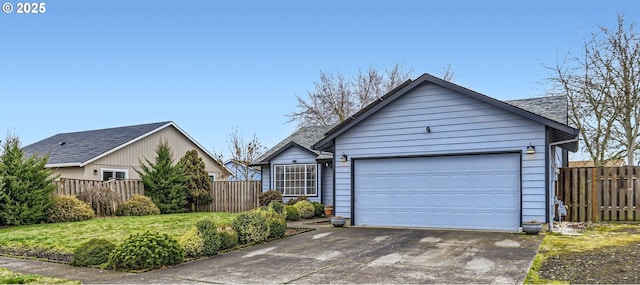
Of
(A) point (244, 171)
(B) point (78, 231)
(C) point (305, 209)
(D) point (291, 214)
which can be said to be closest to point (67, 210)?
(B) point (78, 231)

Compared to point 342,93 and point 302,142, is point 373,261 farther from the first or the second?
point 342,93

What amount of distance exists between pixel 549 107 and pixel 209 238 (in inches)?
397

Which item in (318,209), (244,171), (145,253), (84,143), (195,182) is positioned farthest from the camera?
(244,171)

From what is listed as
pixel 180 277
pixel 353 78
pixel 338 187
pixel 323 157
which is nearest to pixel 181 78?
pixel 323 157

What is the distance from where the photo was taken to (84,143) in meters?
25.9

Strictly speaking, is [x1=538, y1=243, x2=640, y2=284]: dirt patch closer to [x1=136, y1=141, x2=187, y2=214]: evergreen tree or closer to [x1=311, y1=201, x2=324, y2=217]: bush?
[x1=311, y1=201, x2=324, y2=217]: bush

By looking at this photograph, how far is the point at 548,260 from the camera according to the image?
7.62 metres

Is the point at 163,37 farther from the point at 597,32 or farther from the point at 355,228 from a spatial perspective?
the point at 597,32

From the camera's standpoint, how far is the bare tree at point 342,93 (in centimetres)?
3522

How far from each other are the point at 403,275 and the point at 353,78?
98.9 feet

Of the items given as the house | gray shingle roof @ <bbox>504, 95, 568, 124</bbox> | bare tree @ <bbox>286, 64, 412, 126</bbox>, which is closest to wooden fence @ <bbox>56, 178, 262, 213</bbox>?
the house

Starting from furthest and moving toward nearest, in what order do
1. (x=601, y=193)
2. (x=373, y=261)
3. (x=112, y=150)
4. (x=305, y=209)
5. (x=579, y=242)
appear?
(x=112, y=150) < (x=305, y=209) < (x=601, y=193) < (x=579, y=242) < (x=373, y=261)

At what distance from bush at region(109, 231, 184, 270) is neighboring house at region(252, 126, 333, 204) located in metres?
11.1

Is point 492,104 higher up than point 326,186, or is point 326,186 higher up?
point 492,104
